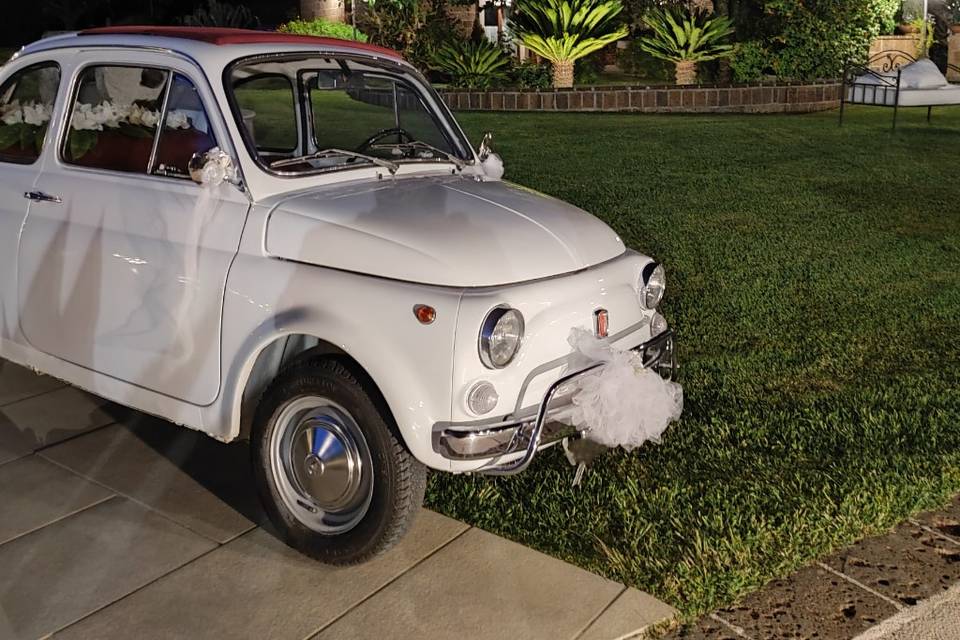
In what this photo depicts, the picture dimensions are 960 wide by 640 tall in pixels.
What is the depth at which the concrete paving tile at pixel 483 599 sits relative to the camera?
3.35 m

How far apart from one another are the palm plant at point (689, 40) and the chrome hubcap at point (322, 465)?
16952mm

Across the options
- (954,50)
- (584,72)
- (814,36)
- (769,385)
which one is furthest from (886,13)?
(769,385)

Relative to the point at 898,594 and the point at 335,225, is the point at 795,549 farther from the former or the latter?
the point at 335,225

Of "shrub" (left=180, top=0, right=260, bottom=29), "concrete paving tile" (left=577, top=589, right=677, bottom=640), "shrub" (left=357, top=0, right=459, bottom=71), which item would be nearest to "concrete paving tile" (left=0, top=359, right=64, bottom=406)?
"concrete paving tile" (left=577, top=589, right=677, bottom=640)

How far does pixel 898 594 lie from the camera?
11.8 ft

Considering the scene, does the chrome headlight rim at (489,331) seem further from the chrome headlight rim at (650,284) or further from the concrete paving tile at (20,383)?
the concrete paving tile at (20,383)

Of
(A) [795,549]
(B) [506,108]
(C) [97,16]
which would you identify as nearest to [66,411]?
(A) [795,549]

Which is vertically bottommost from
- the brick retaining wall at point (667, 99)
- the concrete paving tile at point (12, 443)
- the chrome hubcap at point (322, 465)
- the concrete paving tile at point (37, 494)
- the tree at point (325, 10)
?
the concrete paving tile at point (37, 494)

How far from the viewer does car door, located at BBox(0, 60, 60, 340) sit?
4.68 meters

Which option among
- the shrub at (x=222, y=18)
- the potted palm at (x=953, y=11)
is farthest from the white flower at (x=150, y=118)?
the potted palm at (x=953, y=11)

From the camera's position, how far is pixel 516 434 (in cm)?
352

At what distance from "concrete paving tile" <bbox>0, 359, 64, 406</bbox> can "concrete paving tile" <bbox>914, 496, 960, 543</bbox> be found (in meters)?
4.27

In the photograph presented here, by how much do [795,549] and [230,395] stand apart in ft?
7.08

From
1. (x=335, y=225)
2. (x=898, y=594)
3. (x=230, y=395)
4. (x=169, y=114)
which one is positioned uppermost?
(x=169, y=114)
